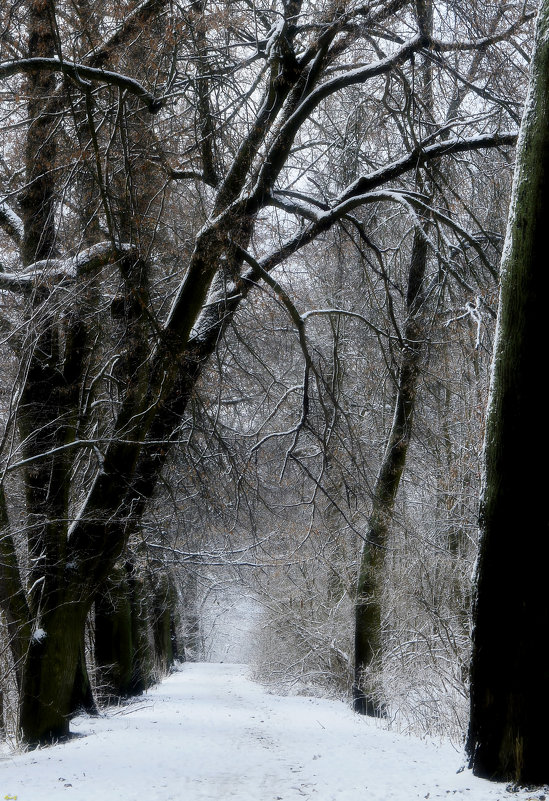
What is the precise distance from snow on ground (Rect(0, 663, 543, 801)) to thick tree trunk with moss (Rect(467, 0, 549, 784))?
309 millimetres

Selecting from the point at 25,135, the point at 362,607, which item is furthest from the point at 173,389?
the point at 362,607

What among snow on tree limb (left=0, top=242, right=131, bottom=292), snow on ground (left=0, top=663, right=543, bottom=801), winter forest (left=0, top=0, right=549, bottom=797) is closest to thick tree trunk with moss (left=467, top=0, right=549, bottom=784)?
winter forest (left=0, top=0, right=549, bottom=797)

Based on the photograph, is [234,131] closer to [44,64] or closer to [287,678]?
[44,64]

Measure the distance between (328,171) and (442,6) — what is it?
8.91 ft

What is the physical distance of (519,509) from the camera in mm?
4246

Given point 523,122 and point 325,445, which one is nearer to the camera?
point 523,122

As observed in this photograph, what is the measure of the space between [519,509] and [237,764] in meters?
4.30

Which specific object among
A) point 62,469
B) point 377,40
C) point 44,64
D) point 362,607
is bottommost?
point 362,607

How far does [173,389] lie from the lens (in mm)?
7883

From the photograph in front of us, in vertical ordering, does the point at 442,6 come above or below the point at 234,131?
above

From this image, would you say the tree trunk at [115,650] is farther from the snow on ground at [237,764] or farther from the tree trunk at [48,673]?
the tree trunk at [48,673]

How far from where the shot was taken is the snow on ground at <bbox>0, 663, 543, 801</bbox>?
205 inches

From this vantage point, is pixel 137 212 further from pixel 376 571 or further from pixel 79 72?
pixel 376 571

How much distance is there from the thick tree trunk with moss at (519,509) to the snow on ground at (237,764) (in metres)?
0.31
